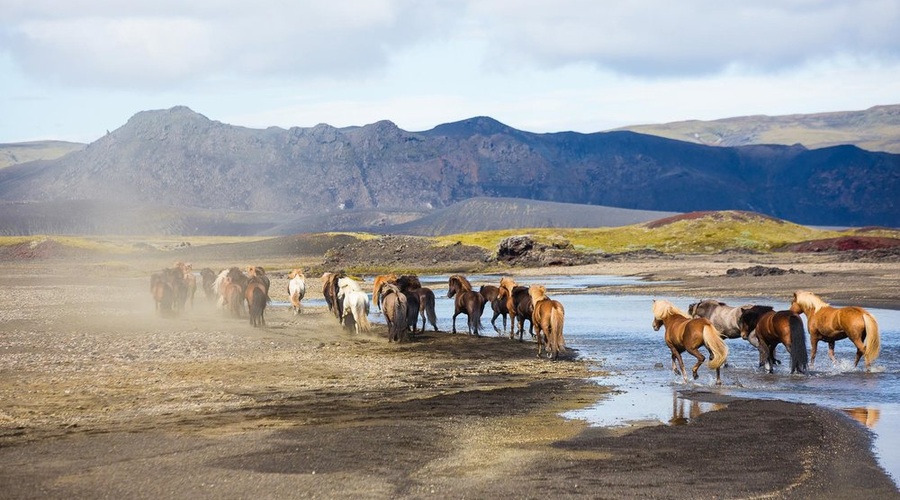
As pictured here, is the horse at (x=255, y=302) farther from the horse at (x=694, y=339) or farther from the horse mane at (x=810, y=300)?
the horse mane at (x=810, y=300)

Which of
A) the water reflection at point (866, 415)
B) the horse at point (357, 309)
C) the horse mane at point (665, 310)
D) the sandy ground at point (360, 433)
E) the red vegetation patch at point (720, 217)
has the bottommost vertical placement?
the water reflection at point (866, 415)

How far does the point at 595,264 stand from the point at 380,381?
216ft

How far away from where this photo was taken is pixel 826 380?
1817cm

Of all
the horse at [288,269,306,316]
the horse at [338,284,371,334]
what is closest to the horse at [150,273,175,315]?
the horse at [288,269,306,316]

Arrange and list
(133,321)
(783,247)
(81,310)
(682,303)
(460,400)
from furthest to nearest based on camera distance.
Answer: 1. (783,247)
2. (682,303)
3. (81,310)
4. (133,321)
5. (460,400)

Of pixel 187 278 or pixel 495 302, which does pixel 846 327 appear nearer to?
pixel 495 302

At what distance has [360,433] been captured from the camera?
13.0 meters

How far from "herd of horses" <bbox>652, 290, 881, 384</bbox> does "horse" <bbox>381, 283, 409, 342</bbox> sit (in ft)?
25.6

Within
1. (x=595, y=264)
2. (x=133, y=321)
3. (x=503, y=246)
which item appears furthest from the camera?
(x=503, y=246)

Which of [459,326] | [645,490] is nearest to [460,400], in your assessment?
[645,490]

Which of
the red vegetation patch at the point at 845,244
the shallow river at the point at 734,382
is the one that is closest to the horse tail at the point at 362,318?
the shallow river at the point at 734,382

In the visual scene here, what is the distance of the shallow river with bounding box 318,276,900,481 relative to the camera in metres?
14.3

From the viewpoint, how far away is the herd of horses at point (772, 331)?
703 inches

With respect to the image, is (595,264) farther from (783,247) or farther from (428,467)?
(428,467)
